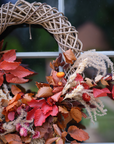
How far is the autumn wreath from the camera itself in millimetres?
581

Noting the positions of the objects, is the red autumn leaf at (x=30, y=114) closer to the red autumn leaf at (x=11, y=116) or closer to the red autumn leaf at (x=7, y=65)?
the red autumn leaf at (x=11, y=116)

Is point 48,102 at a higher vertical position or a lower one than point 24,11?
lower

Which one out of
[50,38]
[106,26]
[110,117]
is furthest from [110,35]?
[110,117]

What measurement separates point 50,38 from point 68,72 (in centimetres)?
28

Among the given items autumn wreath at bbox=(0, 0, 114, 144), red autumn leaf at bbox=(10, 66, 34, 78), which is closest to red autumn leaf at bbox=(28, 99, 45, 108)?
autumn wreath at bbox=(0, 0, 114, 144)

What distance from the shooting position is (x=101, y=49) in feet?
2.67

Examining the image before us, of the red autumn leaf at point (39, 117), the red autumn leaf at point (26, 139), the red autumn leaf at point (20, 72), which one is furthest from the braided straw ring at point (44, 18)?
the red autumn leaf at point (26, 139)

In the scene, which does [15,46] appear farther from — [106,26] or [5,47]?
[106,26]

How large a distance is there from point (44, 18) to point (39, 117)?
0.50 m

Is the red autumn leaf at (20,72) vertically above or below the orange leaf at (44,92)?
above

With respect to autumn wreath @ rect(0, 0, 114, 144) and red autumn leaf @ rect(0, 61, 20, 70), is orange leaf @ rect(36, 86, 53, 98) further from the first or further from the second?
red autumn leaf @ rect(0, 61, 20, 70)

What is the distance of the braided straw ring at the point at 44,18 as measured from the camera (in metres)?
0.67

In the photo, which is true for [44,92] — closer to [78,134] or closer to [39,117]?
[39,117]

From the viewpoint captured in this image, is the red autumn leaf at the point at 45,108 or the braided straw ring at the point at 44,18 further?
the braided straw ring at the point at 44,18
